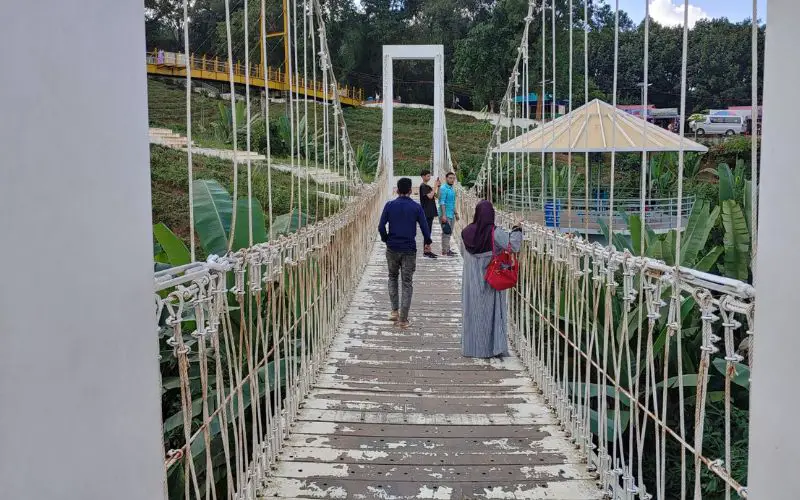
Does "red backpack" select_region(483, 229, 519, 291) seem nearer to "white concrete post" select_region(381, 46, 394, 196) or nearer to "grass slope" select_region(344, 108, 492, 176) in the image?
"white concrete post" select_region(381, 46, 394, 196)

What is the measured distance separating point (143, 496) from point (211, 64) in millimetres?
19061

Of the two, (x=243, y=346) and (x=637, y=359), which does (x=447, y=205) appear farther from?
(x=637, y=359)

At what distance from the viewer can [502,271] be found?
3.19 meters

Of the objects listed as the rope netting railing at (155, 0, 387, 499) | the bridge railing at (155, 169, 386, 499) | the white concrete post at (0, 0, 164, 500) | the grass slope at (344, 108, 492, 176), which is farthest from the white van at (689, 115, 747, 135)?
the white concrete post at (0, 0, 164, 500)

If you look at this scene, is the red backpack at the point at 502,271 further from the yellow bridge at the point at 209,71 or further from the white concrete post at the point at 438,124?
the yellow bridge at the point at 209,71

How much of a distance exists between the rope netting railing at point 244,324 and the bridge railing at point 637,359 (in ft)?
3.06

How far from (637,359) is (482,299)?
1.62m

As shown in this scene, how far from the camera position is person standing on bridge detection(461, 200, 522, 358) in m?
3.29

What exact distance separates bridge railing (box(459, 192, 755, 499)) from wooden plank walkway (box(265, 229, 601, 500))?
11 centimetres

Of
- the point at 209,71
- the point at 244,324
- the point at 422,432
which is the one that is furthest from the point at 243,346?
the point at 209,71

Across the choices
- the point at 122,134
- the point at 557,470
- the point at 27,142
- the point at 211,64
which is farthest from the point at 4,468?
the point at 211,64

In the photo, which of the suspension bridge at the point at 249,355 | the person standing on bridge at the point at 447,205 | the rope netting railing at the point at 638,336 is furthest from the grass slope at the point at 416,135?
the suspension bridge at the point at 249,355

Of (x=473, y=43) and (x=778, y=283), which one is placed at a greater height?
(x=473, y=43)

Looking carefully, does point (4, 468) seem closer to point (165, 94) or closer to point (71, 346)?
point (71, 346)
